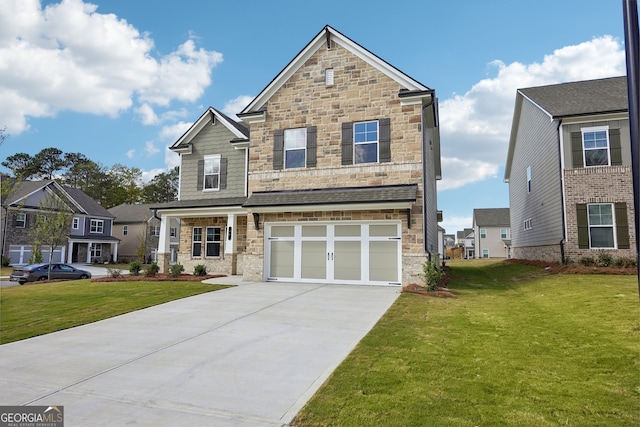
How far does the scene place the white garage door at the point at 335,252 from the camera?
49.2ft

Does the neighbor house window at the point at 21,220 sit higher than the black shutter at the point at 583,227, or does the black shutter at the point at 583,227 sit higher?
the neighbor house window at the point at 21,220

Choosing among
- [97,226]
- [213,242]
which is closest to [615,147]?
[213,242]

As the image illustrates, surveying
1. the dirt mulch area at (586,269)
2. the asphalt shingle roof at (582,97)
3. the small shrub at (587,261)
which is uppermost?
the asphalt shingle roof at (582,97)

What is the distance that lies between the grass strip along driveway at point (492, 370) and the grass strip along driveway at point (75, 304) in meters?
7.09

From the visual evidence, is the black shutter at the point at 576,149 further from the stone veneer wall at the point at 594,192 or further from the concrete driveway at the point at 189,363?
the concrete driveway at the point at 189,363

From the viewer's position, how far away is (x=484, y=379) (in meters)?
5.32

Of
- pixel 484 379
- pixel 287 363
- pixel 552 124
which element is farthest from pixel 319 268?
pixel 552 124

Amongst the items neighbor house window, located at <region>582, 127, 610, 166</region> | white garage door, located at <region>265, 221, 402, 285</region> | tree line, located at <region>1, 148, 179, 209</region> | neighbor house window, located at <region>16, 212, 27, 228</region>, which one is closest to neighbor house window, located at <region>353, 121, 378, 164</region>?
white garage door, located at <region>265, 221, 402, 285</region>

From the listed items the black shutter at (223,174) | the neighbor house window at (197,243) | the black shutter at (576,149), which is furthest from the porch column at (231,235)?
the black shutter at (576,149)

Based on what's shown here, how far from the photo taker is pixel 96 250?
4697 centimetres

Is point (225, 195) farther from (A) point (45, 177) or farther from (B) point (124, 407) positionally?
(A) point (45, 177)

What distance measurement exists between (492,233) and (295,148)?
48897mm

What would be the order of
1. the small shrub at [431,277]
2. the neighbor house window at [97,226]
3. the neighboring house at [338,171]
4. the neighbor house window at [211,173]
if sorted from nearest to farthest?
the small shrub at [431,277] < the neighboring house at [338,171] < the neighbor house window at [211,173] < the neighbor house window at [97,226]

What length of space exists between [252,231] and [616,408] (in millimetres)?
14083
